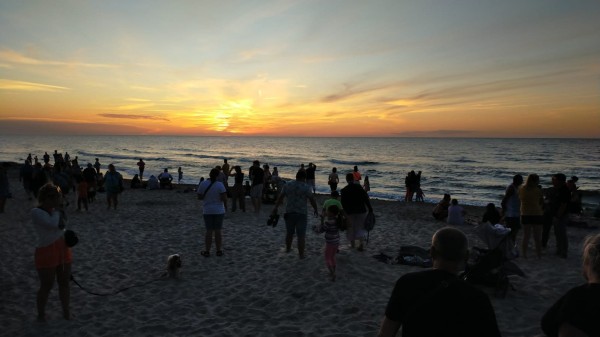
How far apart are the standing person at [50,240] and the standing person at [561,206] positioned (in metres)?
9.73

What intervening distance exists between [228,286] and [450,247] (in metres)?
5.71

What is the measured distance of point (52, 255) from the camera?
484 cm

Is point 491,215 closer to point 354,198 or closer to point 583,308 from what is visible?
point 354,198

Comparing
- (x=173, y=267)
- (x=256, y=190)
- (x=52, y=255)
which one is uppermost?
(x=52, y=255)

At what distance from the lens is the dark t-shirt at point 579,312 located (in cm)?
181

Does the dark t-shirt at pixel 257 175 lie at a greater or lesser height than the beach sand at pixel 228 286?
greater

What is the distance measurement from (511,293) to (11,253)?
1108 centimetres

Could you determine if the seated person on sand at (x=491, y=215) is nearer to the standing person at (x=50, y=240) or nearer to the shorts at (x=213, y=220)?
the shorts at (x=213, y=220)

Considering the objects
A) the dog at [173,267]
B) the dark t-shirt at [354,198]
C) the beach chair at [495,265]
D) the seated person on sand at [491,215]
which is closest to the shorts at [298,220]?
the dark t-shirt at [354,198]

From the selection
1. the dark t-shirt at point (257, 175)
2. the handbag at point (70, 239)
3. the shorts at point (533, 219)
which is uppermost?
the dark t-shirt at point (257, 175)

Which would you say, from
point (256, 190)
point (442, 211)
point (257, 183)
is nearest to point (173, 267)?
point (257, 183)

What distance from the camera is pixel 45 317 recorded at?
218 inches

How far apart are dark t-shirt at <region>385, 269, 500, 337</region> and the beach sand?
336 cm

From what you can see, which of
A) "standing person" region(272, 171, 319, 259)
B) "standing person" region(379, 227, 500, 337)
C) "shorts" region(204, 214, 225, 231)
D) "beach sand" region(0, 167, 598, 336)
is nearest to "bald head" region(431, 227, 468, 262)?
"standing person" region(379, 227, 500, 337)
